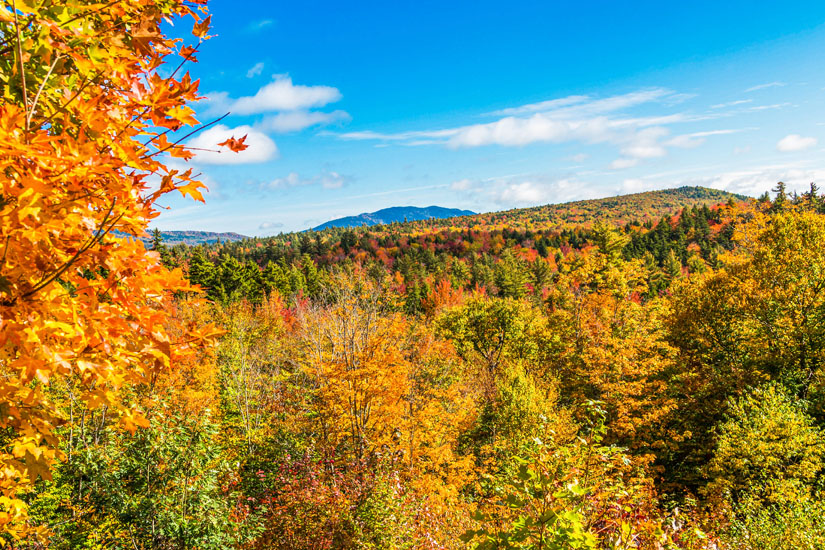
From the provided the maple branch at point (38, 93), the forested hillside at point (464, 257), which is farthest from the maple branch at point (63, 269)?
the forested hillside at point (464, 257)

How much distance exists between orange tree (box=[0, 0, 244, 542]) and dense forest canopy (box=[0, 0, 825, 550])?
14mm

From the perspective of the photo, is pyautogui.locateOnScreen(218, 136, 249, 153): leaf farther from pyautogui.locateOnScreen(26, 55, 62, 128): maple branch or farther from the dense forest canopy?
pyautogui.locateOnScreen(26, 55, 62, 128): maple branch

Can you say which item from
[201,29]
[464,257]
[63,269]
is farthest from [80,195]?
[464,257]

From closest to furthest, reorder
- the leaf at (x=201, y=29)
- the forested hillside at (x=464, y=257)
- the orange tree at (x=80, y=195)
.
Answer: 1. the orange tree at (x=80, y=195)
2. the leaf at (x=201, y=29)
3. the forested hillside at (x=464, y=257)

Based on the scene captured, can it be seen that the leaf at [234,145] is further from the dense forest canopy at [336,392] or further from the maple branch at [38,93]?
the maple branch at [38,93]

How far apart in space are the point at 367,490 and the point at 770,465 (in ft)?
39.8

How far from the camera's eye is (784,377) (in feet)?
49.1

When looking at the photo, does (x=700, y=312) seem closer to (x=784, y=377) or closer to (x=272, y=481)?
(x=784, y=377)

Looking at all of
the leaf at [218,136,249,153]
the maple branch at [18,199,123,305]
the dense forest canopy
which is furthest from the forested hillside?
the maple branch at [18,199,123,305]

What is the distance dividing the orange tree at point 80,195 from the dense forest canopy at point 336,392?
1 cm

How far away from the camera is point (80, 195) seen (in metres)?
1.57

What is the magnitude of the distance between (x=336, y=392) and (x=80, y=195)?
11113 millimetres

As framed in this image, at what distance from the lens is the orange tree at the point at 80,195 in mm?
1466

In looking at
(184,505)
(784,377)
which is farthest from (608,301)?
(184,505)
